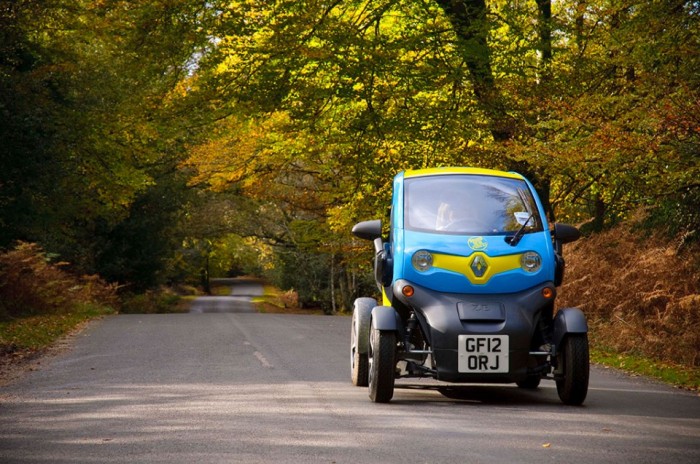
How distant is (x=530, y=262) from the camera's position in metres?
9.52

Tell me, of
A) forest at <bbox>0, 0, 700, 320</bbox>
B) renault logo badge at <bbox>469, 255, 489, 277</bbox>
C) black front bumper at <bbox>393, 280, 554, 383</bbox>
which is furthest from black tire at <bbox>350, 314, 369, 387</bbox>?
forest at <bbox>0, 0, 700, 320</bbox>

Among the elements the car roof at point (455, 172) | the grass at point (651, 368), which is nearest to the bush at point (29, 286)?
the grass at point (651, 368)

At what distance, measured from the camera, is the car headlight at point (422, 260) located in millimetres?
9414

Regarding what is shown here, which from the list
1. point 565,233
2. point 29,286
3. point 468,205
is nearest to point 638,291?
point 565,233

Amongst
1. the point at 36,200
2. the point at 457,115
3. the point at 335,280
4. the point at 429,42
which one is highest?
the point at 429,42

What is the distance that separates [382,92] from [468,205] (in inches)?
392

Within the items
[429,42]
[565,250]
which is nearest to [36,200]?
[429,42]

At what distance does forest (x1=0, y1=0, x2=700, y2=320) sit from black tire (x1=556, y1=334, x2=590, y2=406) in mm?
3602

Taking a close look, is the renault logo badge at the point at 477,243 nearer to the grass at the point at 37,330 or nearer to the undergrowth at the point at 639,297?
the undergrowth at the point at 639,297

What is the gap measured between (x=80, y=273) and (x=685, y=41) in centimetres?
2899

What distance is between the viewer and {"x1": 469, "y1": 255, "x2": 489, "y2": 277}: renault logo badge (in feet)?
30.6

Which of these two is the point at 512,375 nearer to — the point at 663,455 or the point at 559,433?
the point at 559,433

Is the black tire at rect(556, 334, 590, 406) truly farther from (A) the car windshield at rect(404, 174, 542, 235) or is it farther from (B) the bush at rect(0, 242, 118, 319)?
(B) the bush at rect(0, 242, 118, 319)

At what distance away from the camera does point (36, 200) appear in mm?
25531
